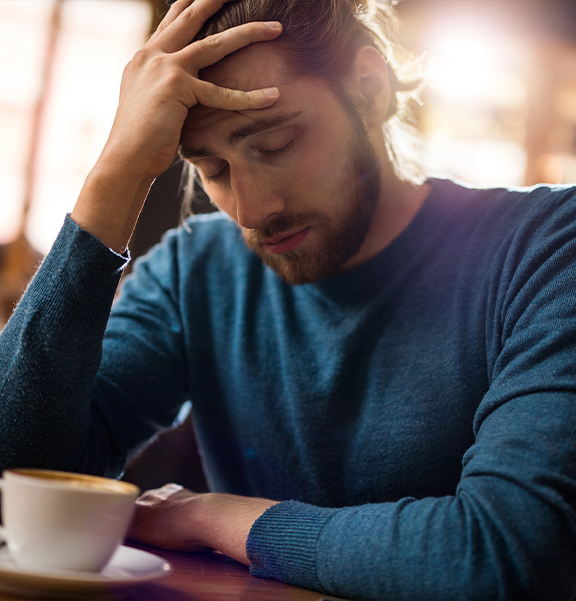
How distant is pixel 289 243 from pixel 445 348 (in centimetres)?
32

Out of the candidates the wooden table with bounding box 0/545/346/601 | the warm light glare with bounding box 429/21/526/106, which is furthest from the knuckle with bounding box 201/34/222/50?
the warm light glare with bounding box 429/21/526/106

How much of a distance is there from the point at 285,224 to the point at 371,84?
369mm

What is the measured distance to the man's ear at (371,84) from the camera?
1.12m

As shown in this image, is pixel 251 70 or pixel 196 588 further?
pixel 251 70

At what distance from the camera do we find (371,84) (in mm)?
1153

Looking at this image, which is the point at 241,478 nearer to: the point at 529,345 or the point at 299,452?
the point at 299,452

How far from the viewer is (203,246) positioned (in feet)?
4.36

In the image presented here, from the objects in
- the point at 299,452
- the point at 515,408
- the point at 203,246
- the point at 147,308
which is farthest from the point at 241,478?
the point at 515,408

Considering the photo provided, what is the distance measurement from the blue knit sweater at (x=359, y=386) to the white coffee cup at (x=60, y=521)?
238 mm

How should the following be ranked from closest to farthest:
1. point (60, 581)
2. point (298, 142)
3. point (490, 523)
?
1. point (60, 581)
2. point (490, 523)
3. point (298, 142)

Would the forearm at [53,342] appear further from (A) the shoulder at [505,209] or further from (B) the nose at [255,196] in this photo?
(A) the shoulder at [505,209]

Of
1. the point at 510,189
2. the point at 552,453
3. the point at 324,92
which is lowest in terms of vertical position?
the point at 552,453

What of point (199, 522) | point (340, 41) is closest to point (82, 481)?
point (199, 522)

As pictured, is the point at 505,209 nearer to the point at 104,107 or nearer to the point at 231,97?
the point at 231,97
